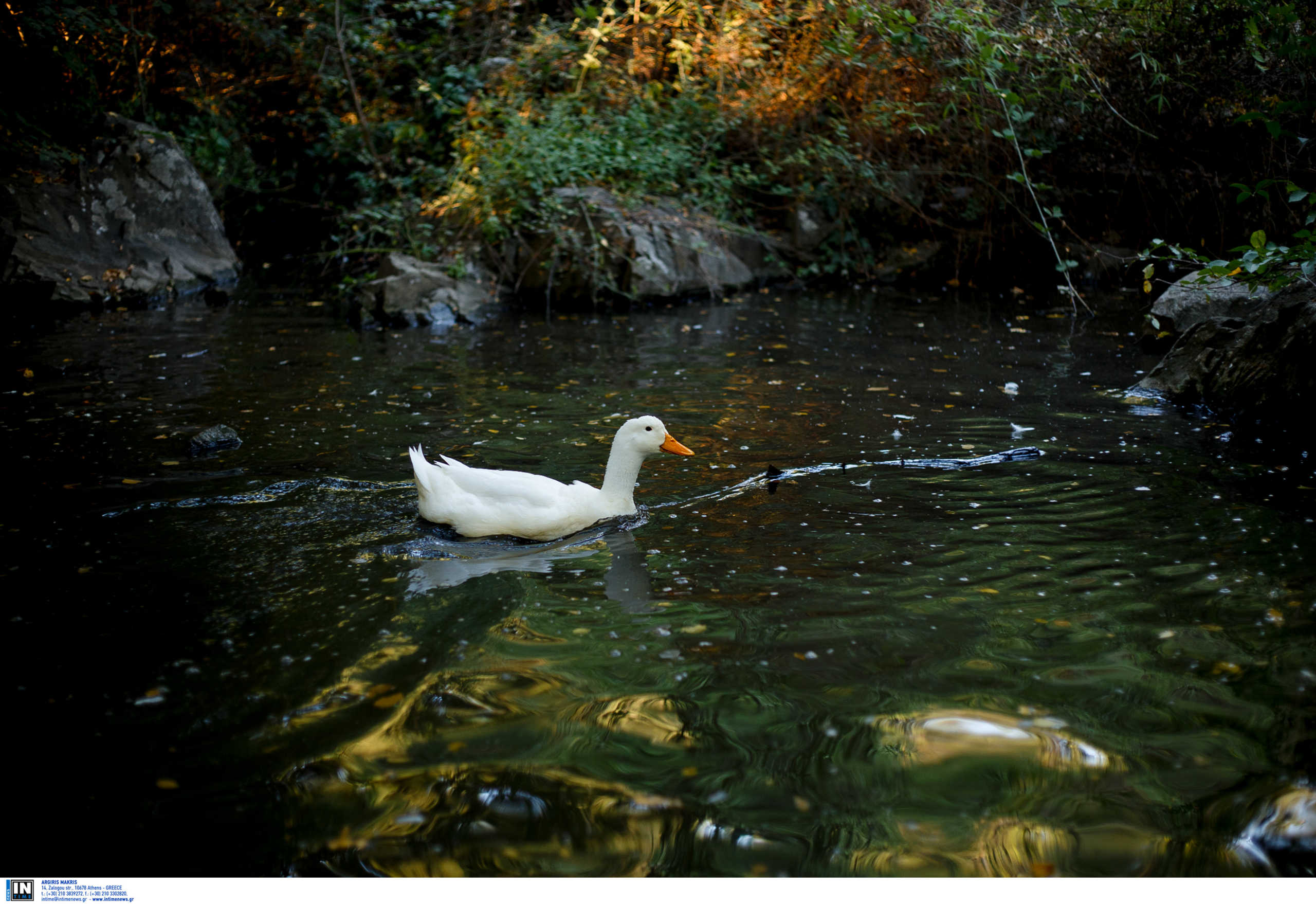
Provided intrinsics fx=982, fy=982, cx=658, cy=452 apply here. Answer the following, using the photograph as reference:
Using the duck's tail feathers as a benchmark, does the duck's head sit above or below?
above

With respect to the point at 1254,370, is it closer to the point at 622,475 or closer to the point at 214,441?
the point at 622,475

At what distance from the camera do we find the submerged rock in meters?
6.12

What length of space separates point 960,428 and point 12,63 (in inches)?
478

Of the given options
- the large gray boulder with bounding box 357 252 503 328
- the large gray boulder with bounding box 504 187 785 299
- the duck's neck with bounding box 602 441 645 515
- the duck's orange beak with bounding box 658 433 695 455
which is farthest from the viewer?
the large gray boulder with bounding box 504 187 785 299

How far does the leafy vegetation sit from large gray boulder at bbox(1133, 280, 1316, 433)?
213cm

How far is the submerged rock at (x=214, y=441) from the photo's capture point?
6.12 metres

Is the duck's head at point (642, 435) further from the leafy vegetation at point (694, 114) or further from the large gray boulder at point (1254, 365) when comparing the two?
the leafy vegetation at point (694, 114)

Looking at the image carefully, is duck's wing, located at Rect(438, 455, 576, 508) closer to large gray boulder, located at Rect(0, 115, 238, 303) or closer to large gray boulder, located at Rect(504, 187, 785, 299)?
large gray boulder, located at Rect(504, 187, 785, 299)

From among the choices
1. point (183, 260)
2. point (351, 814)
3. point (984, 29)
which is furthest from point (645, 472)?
point (183, 260)

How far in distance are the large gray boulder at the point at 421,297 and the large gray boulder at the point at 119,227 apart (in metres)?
3.17

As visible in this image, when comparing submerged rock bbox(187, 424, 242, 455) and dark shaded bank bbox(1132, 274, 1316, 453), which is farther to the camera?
dark shaded bank bbox(1132, 274, 1316, 453)

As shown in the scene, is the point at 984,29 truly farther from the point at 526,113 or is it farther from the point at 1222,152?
the point at 526,113

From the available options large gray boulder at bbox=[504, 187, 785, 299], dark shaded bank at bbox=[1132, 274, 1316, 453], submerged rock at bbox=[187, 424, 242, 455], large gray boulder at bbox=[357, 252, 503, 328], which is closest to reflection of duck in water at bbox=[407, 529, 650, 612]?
submerged rock at bbox=[187, 424, 242, 455]

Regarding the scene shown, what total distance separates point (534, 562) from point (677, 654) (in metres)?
1.17
